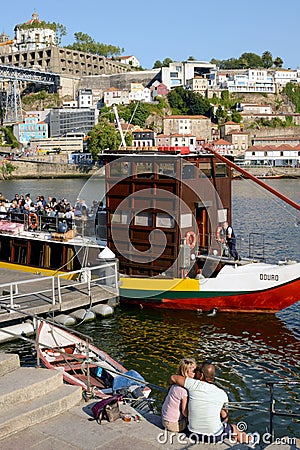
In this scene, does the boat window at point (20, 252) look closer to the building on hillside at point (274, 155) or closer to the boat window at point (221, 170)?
the boat window at point (221, 170)

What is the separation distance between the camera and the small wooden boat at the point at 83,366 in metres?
9.89

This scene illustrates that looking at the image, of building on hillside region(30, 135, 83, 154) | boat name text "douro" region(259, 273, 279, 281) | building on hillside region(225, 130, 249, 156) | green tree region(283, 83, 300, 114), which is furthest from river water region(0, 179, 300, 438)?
green tree region(283, 83, 300, 114)

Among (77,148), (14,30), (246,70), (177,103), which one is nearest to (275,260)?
(77,148)

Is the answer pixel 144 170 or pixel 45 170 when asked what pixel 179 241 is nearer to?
pixel 144 170

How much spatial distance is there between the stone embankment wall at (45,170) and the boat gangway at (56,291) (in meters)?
94.3

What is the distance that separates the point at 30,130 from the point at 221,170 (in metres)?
125

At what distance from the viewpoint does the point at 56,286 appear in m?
17.6

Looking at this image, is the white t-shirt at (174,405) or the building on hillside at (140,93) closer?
the white t-shirt at (174,405)

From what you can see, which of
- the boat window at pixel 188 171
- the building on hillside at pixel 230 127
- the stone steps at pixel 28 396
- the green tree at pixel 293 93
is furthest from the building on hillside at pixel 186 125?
the stone steps at pixel 28 396

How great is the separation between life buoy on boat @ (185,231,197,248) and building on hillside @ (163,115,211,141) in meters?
118

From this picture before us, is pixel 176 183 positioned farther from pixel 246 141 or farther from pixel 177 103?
pixel 177 103

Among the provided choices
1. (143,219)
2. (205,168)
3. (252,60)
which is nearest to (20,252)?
(143,219)

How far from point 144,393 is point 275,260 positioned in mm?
18117

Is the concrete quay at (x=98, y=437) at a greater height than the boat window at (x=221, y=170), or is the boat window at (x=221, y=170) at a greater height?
the boat window at (x=221, y=170)
